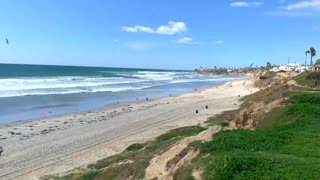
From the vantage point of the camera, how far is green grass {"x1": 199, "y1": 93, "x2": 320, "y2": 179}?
9.26 metres

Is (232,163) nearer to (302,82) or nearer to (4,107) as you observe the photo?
(302,82)

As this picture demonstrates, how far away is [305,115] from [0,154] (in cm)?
1461

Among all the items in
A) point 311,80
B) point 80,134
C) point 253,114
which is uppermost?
point 311,80

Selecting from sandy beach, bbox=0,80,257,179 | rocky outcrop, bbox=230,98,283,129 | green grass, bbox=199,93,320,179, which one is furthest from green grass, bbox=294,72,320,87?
green grass, bbox=199,93,320,179

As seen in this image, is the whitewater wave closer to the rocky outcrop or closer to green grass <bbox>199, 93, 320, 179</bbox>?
the rocky outcrop

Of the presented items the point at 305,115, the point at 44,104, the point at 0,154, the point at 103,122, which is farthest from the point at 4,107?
the point at 305,115

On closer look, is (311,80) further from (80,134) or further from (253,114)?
(80,134)

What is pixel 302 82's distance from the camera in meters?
39.1

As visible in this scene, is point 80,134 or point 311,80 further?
point 311,80

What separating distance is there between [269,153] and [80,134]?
58.8 ft

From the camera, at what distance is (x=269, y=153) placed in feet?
35.7

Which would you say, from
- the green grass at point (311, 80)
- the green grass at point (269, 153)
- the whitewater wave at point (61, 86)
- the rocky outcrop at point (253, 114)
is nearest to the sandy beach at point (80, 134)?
the rocky outcrop at point (253, 114)

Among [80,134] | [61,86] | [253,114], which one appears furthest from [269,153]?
[61,86]

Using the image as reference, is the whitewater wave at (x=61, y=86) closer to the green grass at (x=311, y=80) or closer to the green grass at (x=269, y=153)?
the green grass at (x=311, y=80)
